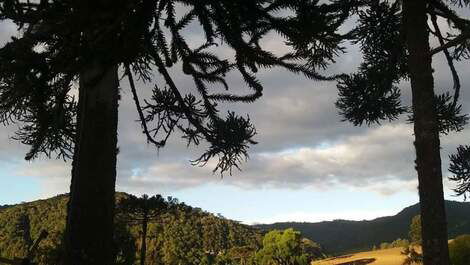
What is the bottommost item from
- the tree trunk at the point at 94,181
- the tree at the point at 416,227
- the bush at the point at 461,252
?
the bush at the point at 461,252

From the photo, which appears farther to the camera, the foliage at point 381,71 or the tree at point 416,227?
the tree at point 416,227

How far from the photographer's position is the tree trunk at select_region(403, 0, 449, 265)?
7262 mm

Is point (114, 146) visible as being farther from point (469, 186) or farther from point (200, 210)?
point (200, 210)

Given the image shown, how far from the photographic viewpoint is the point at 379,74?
9.27 meters

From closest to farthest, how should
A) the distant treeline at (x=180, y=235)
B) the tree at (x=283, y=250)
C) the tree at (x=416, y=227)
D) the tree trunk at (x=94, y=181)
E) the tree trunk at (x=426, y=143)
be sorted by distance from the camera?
the tree trunk at (x=94, y=181)
the tree trunk at (x=426, y=143)
the tree at (x=416, y=227)
the tree at (x=283, y=250)
the distant treeline at (x=180, y=235)

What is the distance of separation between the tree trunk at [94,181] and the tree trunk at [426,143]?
4268 mm

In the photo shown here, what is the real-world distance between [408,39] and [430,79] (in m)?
0.75

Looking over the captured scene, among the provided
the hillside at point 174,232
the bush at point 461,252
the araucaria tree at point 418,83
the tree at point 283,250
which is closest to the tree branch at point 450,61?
the araucaria tree at point 418,83

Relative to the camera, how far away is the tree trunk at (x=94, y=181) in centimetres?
558

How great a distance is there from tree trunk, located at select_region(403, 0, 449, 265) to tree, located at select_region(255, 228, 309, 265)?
54889mm

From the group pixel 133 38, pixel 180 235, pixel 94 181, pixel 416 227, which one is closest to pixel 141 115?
pixel 94 181

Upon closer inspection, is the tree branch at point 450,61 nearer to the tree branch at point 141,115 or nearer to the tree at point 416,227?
the tree branch at point 141,115

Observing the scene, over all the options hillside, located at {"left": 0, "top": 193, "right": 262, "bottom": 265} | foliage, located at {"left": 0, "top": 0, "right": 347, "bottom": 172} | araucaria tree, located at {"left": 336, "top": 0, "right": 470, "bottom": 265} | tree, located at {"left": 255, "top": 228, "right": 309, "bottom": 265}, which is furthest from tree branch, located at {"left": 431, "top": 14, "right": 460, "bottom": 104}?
hillside, located at {"left": 0, "top": 193, "right": 262, "bottom": 265}

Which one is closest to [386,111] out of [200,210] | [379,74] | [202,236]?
[379,74]
